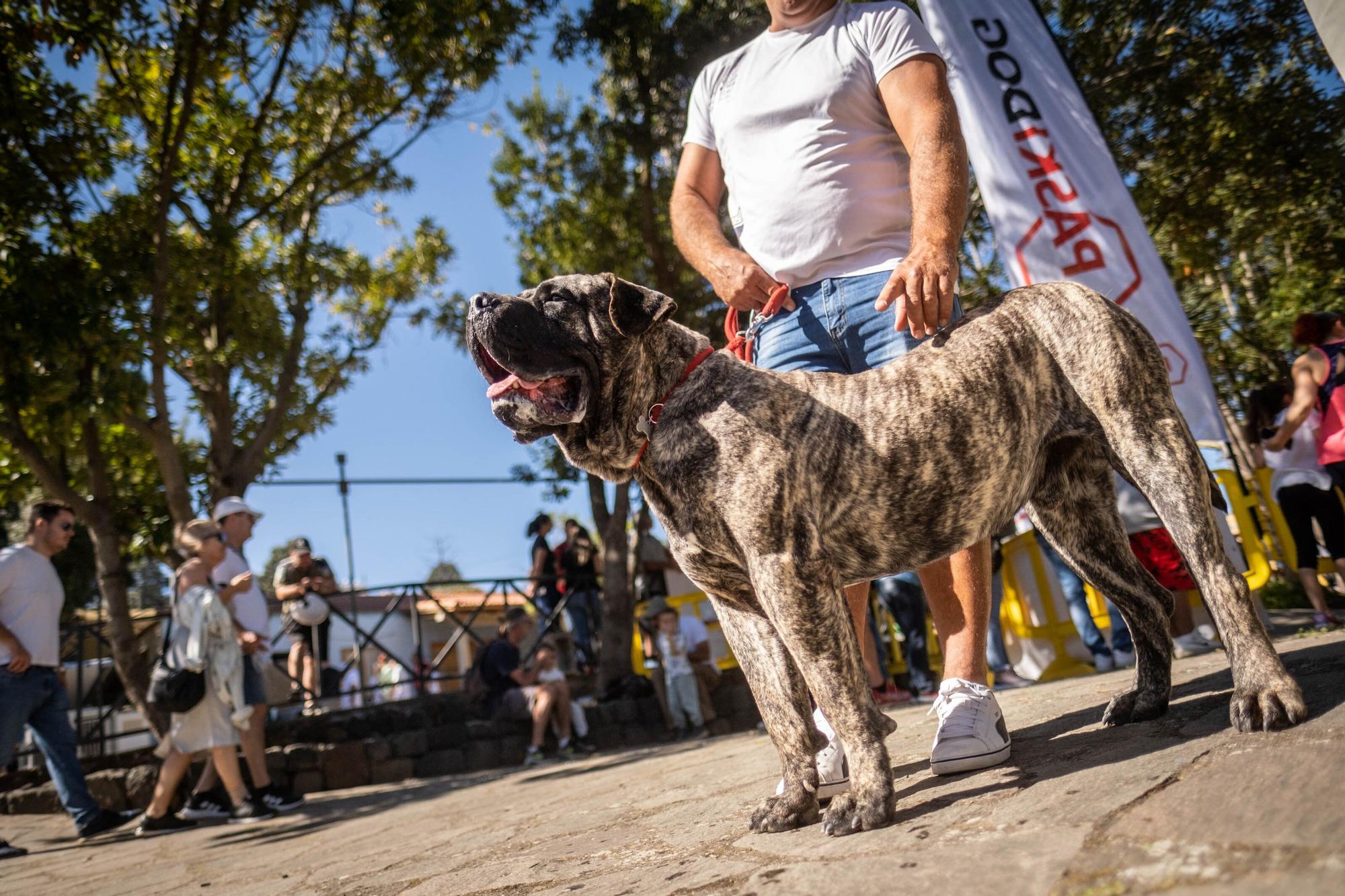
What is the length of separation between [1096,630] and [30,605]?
23.5 feet

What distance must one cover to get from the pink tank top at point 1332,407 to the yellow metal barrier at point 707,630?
600 centimetres

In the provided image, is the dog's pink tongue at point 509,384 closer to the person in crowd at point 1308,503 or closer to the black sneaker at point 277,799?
the black sneaker at point 277,799

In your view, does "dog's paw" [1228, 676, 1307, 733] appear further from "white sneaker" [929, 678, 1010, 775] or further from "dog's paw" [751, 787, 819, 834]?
"dog's paw" [751, 787, 819, 834]

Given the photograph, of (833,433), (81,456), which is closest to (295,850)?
(833,433)

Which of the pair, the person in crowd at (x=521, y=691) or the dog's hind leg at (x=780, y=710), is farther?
the person in crowd at (x=521, y=691)

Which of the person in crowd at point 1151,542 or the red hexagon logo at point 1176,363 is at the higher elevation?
the red hexagon logo at point 1176,363

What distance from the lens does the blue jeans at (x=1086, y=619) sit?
6012mm

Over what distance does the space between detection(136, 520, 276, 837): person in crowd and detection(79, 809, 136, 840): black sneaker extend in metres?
0.20

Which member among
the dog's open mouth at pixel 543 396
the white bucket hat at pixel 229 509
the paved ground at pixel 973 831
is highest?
the white bucket hat at pixel 229 509

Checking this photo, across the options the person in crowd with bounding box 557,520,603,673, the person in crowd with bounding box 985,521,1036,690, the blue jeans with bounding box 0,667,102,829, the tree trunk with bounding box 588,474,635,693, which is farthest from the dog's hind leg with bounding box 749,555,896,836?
the person in crowd with bounding box 557,520,603,673

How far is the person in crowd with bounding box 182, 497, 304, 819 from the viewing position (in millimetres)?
6574

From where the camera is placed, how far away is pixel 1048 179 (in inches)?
262

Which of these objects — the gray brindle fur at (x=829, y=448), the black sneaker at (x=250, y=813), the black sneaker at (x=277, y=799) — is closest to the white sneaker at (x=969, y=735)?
the gray brindle fur at (x=829, y=448)

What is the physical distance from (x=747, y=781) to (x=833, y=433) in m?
1.65
